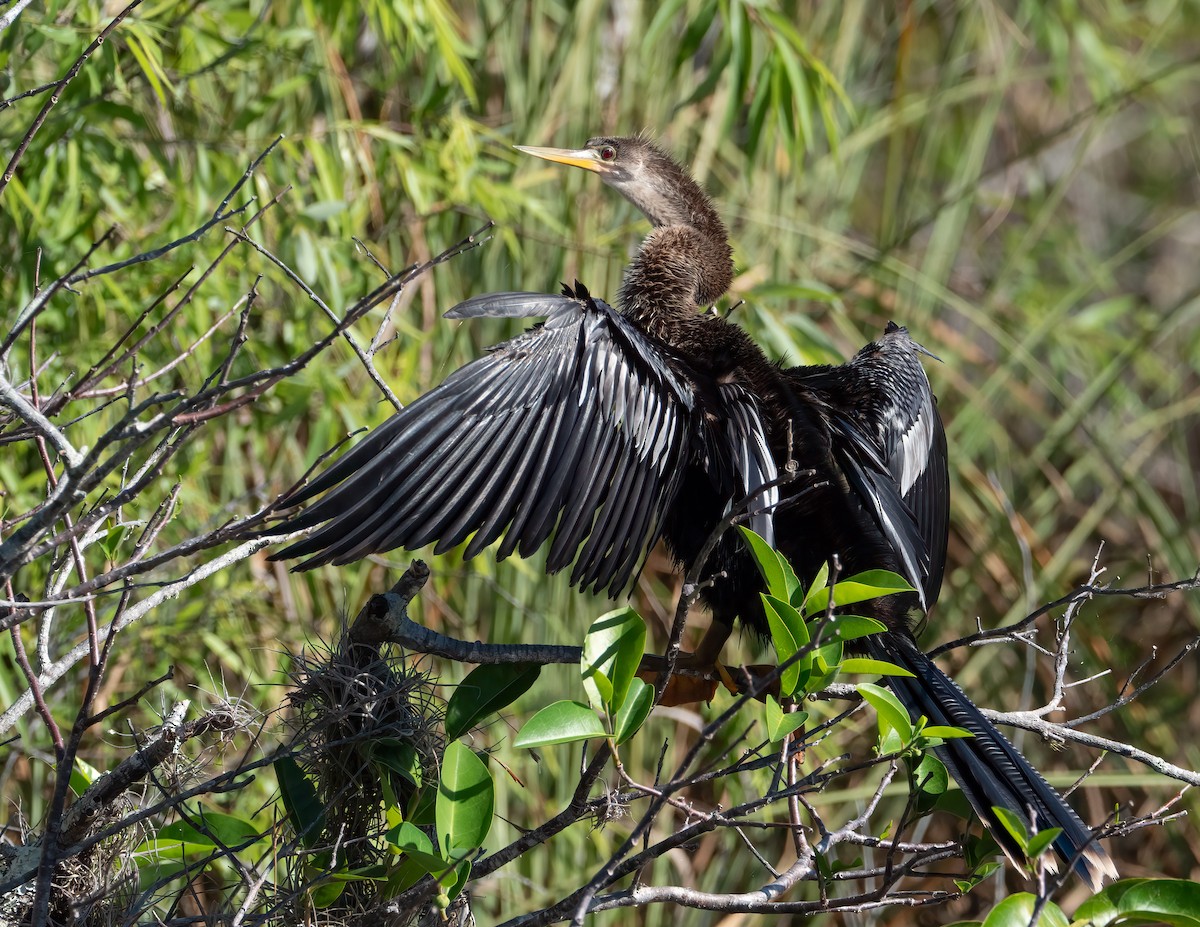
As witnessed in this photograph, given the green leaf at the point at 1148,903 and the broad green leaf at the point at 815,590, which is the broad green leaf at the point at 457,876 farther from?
the green leaf at the point at 1148,903

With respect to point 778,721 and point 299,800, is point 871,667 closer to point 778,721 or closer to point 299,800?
point 778,721

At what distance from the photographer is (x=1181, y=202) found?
6.73 meters

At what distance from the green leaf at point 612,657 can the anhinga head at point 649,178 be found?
163 centimetres

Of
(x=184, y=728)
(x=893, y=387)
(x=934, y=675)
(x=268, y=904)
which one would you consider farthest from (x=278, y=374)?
(x=893, y=387)

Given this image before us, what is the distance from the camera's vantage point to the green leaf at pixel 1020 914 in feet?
4.29

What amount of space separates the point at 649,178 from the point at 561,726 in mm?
1926

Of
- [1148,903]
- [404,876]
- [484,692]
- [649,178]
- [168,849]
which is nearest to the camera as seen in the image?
[1148,903]

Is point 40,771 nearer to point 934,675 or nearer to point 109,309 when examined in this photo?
point 109,309

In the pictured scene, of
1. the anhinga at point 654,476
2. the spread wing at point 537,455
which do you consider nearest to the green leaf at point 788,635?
the anhinga at point 654,476

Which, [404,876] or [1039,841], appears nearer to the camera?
[1039,841]

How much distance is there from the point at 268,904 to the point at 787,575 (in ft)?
2.81

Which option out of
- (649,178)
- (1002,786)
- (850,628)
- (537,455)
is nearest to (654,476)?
(537,455)

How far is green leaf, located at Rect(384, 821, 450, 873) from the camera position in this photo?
142 cm

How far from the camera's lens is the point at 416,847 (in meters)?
1.43
